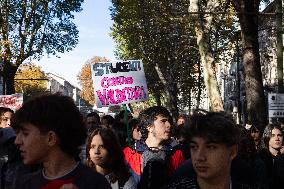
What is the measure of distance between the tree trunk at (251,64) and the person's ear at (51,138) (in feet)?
39.8

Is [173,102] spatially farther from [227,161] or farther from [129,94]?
[227,161]

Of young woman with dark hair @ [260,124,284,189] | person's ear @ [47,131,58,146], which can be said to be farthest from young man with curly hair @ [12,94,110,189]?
young woman with dark hair @ [260,124,284,189]

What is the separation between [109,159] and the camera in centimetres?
473

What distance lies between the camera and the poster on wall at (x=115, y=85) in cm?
968

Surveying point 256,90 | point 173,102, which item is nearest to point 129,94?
point 256,90

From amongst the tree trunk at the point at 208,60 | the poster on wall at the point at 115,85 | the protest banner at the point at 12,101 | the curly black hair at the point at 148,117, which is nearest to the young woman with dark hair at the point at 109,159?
the curly black hair at the point at 148,117

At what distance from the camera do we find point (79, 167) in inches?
118

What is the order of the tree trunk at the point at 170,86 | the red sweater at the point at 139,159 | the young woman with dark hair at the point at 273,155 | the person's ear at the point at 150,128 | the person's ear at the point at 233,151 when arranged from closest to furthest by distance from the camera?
the person's ear at the point at 233,151 < the red sweater at the point at 139,159 < the person's ear at the point at 150,128 < the young woman with dark hair at the point at 273,155 < the tree trunk at the point at 170,86

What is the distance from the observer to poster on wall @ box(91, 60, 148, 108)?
9.68 metres

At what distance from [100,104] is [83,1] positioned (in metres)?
27.5

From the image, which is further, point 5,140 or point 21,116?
point 5,140

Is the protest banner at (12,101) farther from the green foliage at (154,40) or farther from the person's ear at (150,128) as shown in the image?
the person's ear at (150,128)

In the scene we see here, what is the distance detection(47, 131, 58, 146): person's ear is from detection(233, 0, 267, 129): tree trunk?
39.8ft

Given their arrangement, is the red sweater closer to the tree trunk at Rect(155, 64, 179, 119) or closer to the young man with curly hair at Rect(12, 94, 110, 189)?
the young man with curly hair at Rect(12, 94, 110, 189)
